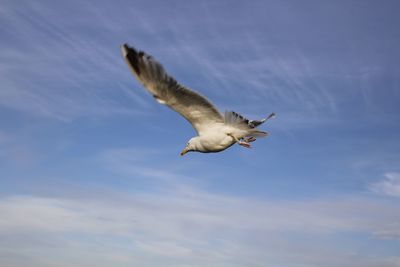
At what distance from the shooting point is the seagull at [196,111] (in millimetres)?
19609

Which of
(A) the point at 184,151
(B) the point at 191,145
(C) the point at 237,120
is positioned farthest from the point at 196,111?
(A) the point at 184,151

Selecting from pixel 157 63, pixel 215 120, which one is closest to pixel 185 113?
pixel 215 120

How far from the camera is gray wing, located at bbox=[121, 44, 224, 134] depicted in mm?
19438

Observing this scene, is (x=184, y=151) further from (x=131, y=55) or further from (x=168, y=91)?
(x=131, y=55)

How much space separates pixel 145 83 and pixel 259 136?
5175 millimetres

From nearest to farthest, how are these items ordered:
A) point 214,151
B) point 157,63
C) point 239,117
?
point 157,63 → point 239,117 → point 214,151

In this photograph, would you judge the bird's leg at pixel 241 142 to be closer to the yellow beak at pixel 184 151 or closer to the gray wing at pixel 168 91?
the gray wing at pixel 168 91

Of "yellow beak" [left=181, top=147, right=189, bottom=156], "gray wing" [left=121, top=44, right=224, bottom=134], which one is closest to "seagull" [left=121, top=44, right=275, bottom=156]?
"gray wing" [left=121, top=44, right=224, bottom=134]

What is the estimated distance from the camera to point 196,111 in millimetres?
21453

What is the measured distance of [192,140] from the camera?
76.2 ft

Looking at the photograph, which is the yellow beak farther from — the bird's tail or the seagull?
the bird's tail

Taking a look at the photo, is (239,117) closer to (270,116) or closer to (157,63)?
(270,116)

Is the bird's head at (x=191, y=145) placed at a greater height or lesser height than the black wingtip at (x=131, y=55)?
lesser

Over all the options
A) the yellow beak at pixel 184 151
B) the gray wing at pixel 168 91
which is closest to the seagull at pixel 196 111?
the gray wing at pixel 168 91
